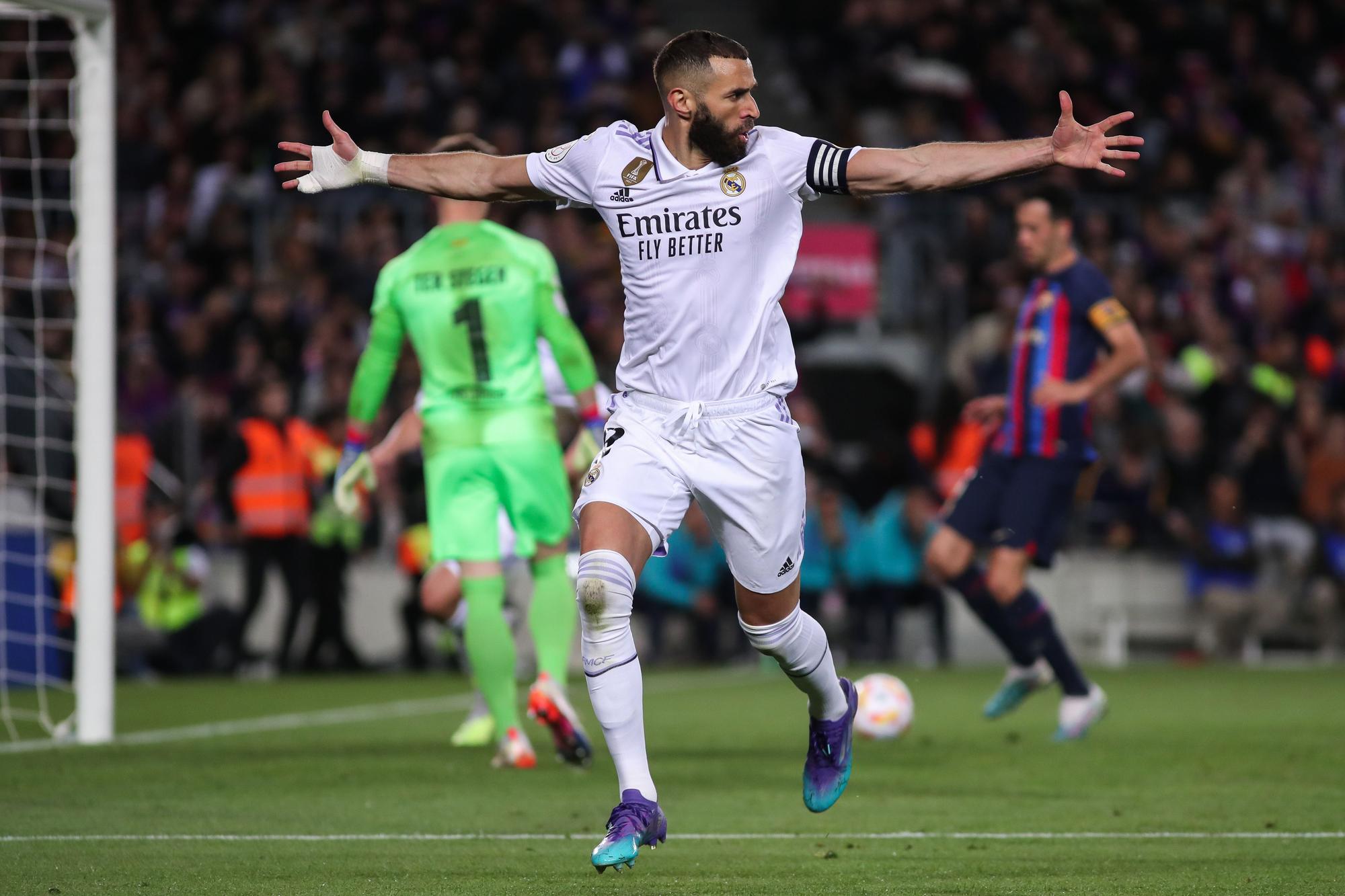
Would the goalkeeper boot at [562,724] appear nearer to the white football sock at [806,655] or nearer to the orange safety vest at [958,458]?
the white football sock at [806,655]

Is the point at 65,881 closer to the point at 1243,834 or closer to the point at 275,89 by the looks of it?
the point at 1243,834

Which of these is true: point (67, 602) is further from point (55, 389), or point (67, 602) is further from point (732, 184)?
point (732, 184)

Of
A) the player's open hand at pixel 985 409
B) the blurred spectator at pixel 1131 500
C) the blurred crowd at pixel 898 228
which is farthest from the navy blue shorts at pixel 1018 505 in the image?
the blurred spectator at pixel 1131 500

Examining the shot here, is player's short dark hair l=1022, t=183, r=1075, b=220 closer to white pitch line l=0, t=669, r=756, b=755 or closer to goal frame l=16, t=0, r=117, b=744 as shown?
goal frame l=16, t=0, r=117, b=744

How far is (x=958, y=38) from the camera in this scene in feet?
71.1

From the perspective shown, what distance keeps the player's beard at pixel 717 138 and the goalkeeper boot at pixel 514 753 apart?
358 cm

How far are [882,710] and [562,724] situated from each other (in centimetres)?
245

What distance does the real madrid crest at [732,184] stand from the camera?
570cm

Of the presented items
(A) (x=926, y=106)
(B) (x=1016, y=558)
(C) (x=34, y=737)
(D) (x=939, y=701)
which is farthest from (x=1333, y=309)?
(C) (x=34, y=737)

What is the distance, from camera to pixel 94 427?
981 cm

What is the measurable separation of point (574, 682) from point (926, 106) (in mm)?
7865

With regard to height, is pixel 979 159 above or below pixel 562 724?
above

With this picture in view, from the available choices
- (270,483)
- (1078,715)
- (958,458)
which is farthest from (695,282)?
(958,458)

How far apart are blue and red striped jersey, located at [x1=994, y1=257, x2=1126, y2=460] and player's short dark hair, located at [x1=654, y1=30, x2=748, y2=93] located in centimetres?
434
